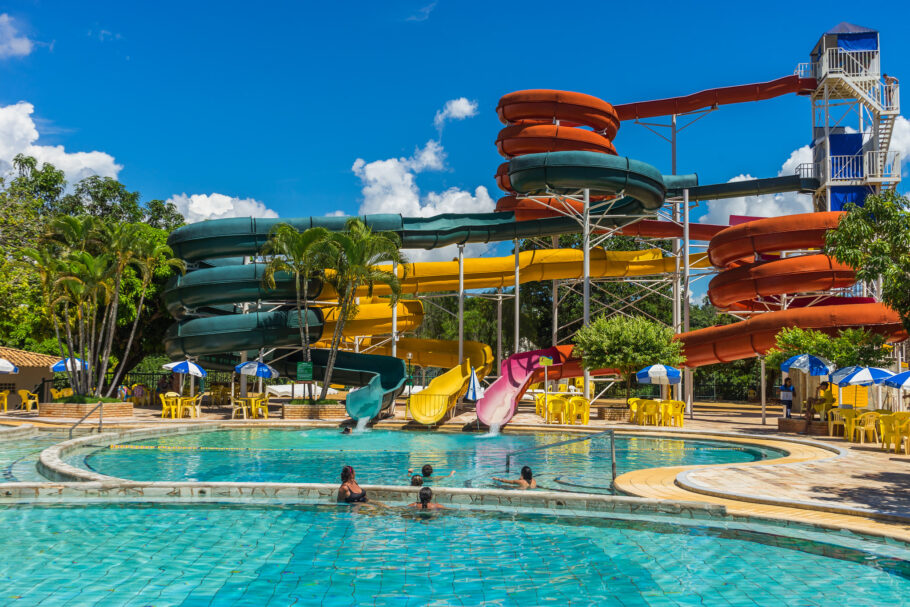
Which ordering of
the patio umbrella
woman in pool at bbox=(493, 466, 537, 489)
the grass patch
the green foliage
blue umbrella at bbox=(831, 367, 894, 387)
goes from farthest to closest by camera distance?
the grass patch
the patio umbrella
the green foliage
blue umbrella at bbox=(831, 367, 894, 387)
woman in pool at bbox=(493, 466, 537, 489)

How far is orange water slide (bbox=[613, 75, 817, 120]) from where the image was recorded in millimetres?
28219

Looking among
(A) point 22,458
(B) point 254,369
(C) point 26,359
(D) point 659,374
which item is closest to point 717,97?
(D) point 659,374

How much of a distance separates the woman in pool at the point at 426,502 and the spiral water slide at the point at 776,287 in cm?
1473

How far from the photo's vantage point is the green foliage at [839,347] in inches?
628

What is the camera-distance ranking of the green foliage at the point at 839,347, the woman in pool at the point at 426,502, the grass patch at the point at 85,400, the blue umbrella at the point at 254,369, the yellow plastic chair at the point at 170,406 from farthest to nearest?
the blue umbrella at the point at 254,369
the yellow plastic chair at the point at 170,406
the grass patch at the point at 85,400
the green foliage at the point at 839,347
the woman in pool at the point at 426,502

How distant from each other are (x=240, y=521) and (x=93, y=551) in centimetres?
162

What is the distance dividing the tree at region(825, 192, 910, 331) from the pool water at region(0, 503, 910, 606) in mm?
3658

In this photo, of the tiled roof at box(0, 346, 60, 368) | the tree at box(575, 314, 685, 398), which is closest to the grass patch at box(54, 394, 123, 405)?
the tiled roof at box(0, 346, 60, 368)

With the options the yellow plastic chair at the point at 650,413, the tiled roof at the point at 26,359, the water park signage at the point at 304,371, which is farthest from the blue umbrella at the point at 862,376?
the tiled roof at the point at 26,359

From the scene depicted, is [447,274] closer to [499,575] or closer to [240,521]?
[240,521]

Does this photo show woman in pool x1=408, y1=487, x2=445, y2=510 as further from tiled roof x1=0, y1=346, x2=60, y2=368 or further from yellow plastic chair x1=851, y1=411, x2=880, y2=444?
tiled roof x1=0, y1=346, x2=60, y2=368

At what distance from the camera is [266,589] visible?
6.19 meters

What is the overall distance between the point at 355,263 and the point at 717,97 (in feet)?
56.2

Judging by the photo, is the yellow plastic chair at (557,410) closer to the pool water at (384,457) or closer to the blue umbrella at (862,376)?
the pool water at (384,457)
